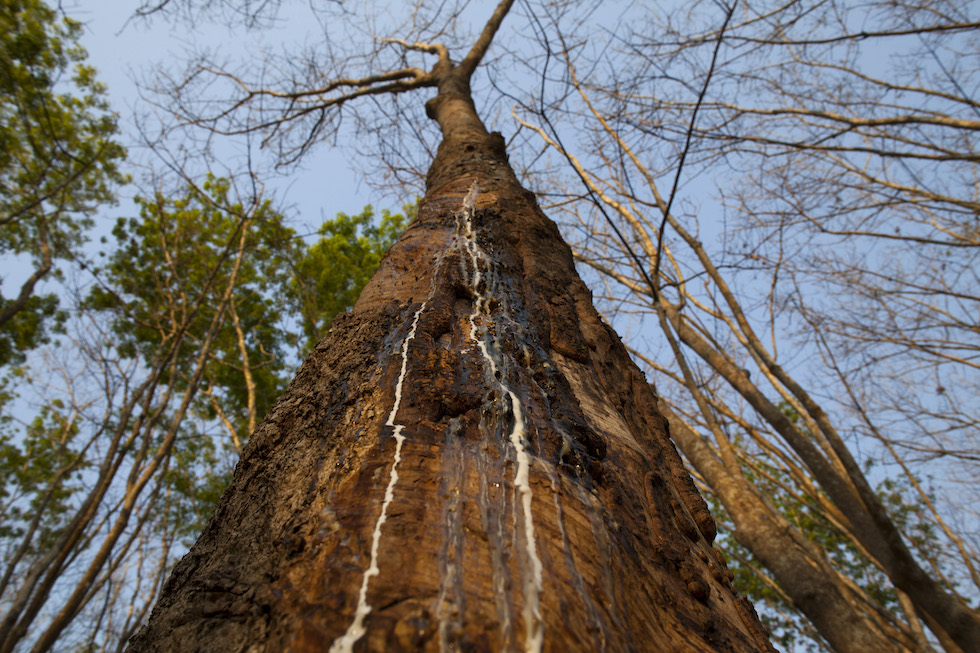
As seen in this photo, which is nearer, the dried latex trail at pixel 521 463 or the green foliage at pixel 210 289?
the dried latex trail at pixel 521 463

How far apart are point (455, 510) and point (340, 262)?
677 centimetres

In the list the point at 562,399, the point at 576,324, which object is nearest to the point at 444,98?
the point at 576,324

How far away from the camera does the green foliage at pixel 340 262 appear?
671 cm

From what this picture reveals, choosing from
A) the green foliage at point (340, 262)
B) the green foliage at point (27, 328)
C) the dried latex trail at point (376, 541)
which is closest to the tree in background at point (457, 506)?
the dried latex trail at point (376, 541)

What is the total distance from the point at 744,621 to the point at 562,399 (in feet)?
1.48

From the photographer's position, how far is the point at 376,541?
61 centimetres

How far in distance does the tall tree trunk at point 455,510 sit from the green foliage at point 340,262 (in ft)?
18.1

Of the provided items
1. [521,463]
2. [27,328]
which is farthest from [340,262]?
[521,463]

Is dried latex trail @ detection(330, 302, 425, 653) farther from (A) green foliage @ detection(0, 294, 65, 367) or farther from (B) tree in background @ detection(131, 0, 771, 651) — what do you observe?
(A) green foliage @ detection(0, 294, 65, 367)

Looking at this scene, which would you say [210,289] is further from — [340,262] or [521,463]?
[521,463]

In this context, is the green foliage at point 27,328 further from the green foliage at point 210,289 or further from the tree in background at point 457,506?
the tree in background at point 457,506

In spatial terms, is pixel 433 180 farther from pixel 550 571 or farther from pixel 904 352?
pixel 904 352

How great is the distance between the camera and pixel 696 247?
397 cm

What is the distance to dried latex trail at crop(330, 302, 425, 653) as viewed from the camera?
50cm
